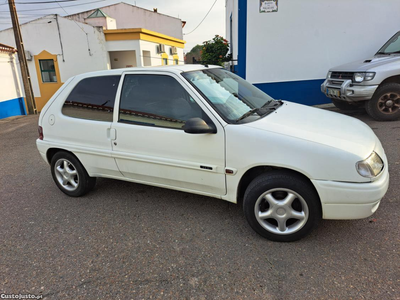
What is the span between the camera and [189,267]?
7.97 ft

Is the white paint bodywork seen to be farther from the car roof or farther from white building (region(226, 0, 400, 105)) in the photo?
white building (region(226, 0, 400, 105))

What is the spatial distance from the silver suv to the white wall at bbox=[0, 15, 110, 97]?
558 inches

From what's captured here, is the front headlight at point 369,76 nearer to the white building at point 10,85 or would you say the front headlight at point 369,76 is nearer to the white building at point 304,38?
the white building at point 304,38

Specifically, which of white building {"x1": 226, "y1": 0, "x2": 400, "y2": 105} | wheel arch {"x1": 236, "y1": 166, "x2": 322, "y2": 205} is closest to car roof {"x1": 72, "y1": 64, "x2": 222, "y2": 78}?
wheel arch {"x1": 236, "y1": 166, "x2": 322, "y2": 205}

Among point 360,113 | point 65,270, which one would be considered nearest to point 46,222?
point 65,270

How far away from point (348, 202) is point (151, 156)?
76.4 inches

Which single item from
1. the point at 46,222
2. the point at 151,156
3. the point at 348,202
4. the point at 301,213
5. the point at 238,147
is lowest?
the point at 46,222

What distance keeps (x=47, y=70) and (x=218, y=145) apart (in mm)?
18045

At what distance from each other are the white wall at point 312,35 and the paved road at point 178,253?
19.6ft

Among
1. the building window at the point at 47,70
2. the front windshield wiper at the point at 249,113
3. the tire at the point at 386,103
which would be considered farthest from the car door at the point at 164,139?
the building window at the point at 47,70

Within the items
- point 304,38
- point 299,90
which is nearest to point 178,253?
point 299,90

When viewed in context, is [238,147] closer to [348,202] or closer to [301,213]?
[301,213]

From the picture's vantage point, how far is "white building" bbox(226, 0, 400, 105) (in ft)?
27.3

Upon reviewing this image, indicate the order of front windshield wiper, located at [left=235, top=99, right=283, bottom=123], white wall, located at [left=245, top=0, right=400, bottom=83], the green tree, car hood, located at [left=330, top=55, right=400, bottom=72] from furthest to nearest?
1. the green tree
2. white wall, located at [left=245, top=0, right=400, bottom=83]
3. car hood, located at [left=330, top=55, right=400, bottom=72]
4. front windshield wiper, located at [left=235, top=99, right=283, bottom=123]
